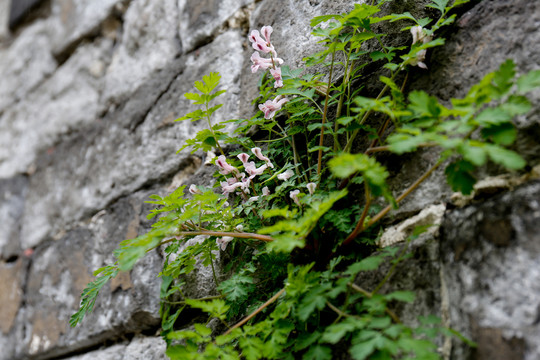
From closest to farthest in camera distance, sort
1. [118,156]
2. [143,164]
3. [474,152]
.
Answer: [474,152] → [143,164] → [118,156]

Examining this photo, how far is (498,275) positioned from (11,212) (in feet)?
8.27

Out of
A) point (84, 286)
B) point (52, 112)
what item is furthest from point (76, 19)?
point (84, 286)

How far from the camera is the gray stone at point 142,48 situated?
196 cm

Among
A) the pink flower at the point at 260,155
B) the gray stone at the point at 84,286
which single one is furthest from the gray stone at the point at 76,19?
the pink flower at the point at 260,155

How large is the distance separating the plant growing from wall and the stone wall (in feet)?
0.22

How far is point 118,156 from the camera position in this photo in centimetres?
191

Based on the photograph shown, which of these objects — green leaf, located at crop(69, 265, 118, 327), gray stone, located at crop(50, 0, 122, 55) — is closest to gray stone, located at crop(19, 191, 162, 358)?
green leaf, located at crop(69, 265, 118, 327)

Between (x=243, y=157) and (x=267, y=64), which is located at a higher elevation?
(x=267, y=64)

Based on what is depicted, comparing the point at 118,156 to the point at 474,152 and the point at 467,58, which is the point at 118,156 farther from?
the point at 474,152

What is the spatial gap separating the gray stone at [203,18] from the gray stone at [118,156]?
60 millimetres

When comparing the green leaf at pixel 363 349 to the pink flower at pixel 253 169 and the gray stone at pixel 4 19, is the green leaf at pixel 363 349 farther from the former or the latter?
the gray stone at pixel 4 19

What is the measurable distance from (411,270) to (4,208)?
7.92 ft

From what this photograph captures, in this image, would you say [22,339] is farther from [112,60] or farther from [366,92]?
[366,92]

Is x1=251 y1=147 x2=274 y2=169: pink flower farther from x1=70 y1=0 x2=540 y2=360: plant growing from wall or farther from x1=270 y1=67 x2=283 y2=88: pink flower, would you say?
x1=270 y1=67 x2=283 y2=88: pink flower
